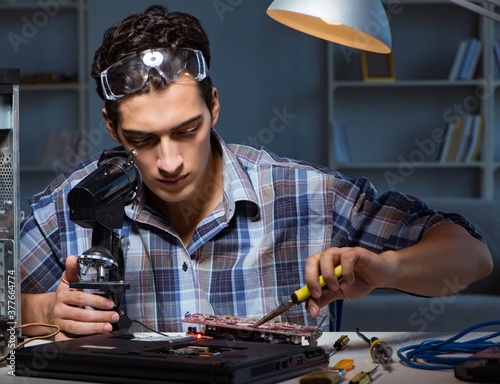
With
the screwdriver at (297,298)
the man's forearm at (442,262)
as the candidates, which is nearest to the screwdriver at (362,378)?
the screwdriver at (297,298)

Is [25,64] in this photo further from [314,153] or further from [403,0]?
[403,0]

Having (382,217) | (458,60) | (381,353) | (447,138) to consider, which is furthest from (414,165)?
(381,353)

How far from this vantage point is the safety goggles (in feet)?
5.70

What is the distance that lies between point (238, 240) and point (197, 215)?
11cm

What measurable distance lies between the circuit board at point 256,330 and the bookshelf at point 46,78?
4.02 metres

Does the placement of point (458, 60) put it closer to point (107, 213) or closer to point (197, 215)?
point (197, 215)

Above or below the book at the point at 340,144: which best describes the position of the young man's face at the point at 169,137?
below

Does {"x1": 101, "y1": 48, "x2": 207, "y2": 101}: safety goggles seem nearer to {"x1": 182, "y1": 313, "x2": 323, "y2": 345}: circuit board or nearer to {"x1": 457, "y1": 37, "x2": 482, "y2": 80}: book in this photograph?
{"x1": 182, "y1": 313, "x2": 323, "y2": 345}: circuit board

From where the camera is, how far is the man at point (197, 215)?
169cm

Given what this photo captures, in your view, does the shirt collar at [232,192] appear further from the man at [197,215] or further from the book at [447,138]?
the book at [447,138]

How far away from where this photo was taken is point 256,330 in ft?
4.13

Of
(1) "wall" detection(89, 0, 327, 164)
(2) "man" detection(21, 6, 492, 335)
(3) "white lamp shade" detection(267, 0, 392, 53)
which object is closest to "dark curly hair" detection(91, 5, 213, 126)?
(2) "man" detection(21, 6, 492, 335)

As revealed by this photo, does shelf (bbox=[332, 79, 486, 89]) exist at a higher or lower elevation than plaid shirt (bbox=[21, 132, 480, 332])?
higher

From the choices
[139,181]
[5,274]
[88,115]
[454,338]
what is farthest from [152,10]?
[88,115]
